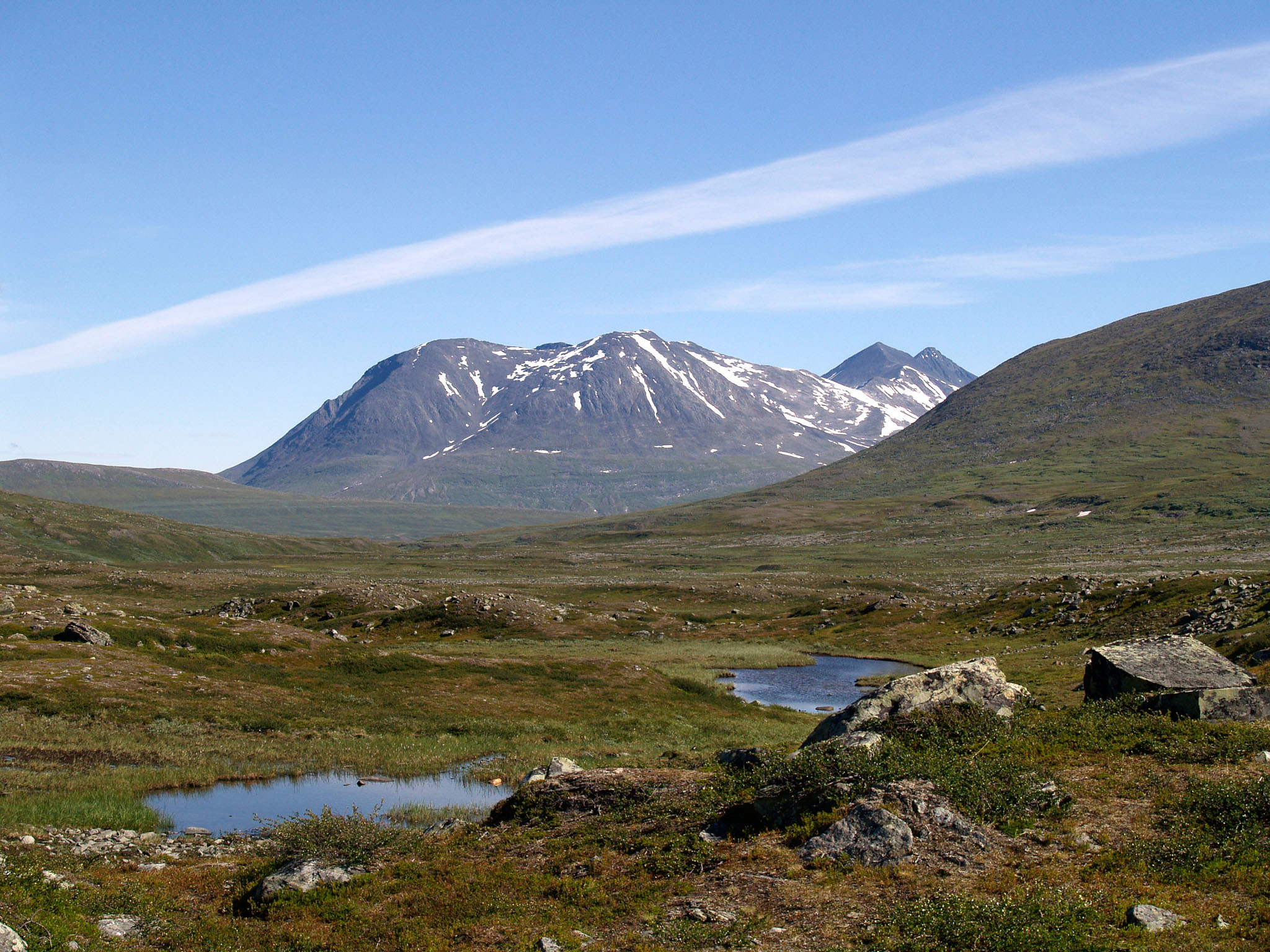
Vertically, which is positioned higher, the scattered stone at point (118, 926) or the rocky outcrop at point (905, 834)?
the rocky outcrop at point (905, 834)

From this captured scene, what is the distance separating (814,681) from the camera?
76.2m

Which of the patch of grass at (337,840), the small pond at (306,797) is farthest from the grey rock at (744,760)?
the small pond at (306,797)

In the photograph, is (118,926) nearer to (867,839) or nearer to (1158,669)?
(867,839)

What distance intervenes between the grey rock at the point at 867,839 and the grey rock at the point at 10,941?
14816mm

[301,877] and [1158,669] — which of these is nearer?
[301,877]

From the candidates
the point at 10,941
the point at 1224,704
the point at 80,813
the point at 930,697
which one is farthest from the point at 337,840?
the point at 1224,704

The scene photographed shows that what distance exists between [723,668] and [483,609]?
31.8 meters

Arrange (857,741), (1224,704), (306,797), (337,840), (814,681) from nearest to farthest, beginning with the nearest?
(337,840)
(857,741)
(1224,704)
(306,797)
(814,681)

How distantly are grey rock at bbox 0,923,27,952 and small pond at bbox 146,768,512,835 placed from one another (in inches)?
549

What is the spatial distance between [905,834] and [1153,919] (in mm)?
4860

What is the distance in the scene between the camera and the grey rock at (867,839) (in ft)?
60.3

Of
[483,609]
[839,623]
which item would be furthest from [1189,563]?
[483,609]

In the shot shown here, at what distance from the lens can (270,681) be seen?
5697 centimetres

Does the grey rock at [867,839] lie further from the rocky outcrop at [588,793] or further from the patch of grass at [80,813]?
the patch of grass at [80,813]
